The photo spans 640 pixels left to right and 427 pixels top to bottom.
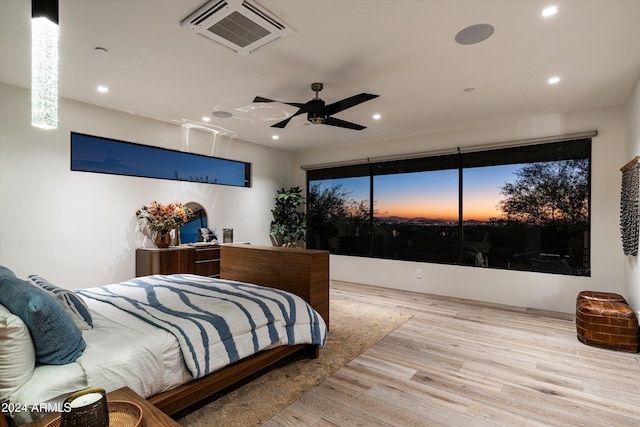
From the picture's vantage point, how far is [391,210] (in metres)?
6.03

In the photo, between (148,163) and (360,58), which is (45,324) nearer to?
(360,58)

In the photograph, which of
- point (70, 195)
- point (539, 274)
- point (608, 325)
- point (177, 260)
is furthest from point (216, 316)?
point (539, 274)

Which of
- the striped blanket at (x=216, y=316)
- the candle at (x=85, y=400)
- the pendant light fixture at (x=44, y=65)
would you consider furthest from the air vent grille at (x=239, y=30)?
the candle at (x=85, y=400)

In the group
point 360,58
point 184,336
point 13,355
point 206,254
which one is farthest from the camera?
point 206,254

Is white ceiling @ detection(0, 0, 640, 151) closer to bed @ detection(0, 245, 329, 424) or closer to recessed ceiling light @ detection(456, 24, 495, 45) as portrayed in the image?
recessed ceiling light @ detection(456, 24, 495, 45)

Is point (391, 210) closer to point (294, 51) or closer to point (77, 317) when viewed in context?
point (294, 51)

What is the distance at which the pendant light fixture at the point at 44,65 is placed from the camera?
1022 mm

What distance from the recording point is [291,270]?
123 inches

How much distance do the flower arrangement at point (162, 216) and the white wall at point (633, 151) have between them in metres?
5.45

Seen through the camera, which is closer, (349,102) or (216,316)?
(216,316)

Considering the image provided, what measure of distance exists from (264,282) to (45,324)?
1.97 metres

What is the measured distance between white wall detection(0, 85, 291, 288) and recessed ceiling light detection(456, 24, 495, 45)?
417 centimetres

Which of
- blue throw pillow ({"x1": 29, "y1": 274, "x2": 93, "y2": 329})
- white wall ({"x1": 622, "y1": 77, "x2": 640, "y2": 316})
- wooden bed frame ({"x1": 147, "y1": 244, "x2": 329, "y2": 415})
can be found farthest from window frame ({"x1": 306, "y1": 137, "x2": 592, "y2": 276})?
blue throw pillow ({"x1": 29, "y1": 274, "x2": 93, "y2": 329})

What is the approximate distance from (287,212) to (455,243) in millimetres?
3201
